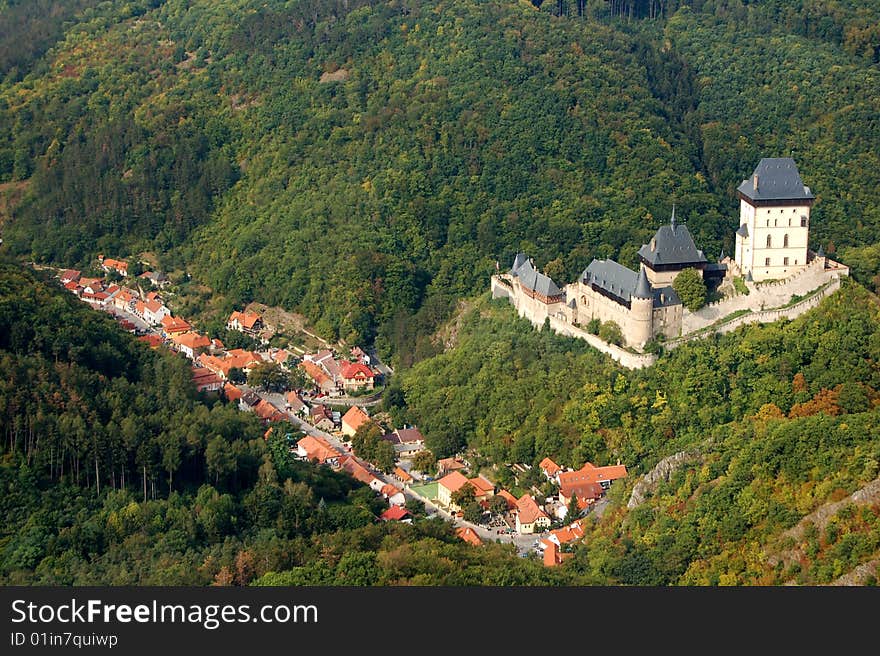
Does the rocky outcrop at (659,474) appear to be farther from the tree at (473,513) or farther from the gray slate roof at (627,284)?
the gray slate roof at (627,284)

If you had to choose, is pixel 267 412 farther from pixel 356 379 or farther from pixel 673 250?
pixel 673 250

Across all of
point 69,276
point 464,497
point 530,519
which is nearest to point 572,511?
point 530,519

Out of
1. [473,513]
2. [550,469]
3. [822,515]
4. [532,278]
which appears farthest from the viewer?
[532,278]

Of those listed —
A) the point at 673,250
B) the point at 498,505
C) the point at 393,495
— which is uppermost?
the point at 673,250

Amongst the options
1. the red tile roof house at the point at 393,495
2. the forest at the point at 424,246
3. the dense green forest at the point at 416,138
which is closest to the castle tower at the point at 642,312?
the forest at the point at 424,246

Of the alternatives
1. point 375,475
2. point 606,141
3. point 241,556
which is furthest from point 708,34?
point 241,556

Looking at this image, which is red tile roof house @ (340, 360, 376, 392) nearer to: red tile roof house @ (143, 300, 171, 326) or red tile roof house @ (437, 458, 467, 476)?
red tile roof house @ (437, 458, 467, 476)
